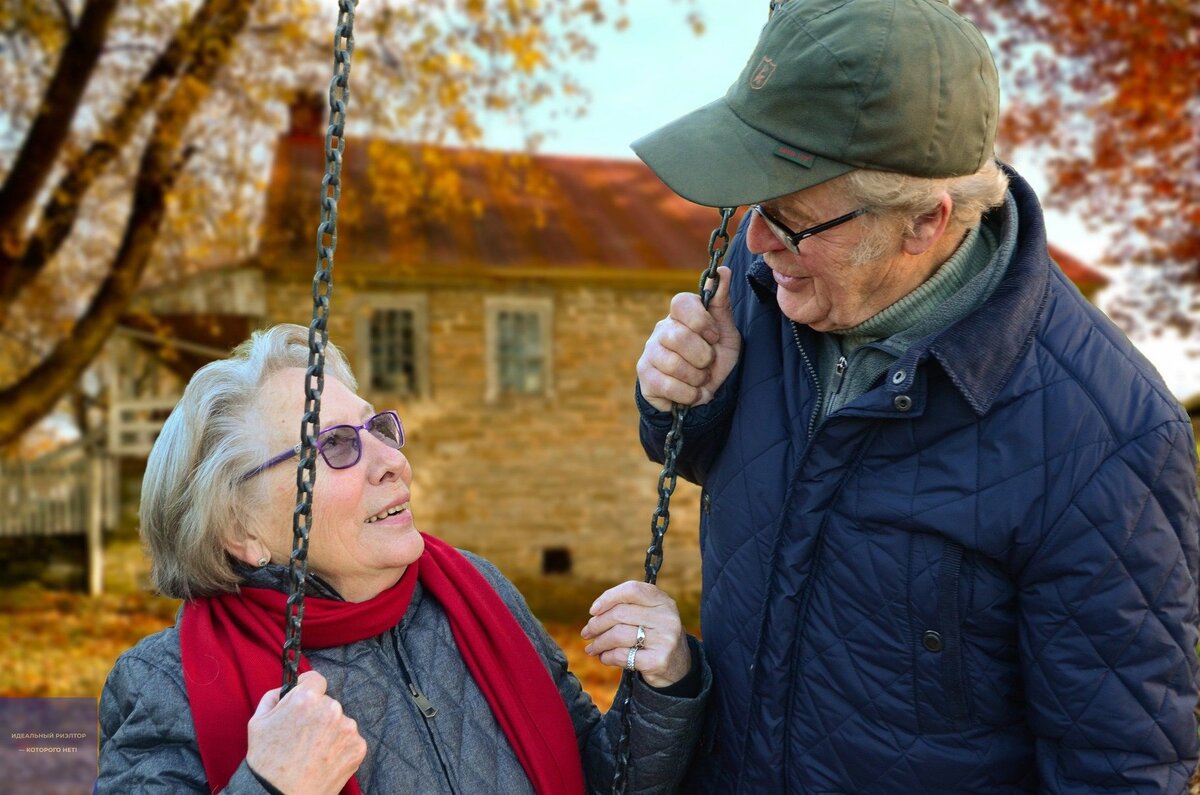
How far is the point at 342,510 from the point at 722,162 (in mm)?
967

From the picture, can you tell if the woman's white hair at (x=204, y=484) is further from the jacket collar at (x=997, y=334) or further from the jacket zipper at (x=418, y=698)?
the jacket collar at (x=997, y=334)

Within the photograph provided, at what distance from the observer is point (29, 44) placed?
9.66 meters

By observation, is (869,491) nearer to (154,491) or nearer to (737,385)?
(737,385)

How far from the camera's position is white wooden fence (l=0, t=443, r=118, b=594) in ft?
47.2

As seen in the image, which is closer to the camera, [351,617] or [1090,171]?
[351,617]

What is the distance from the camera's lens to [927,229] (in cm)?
175

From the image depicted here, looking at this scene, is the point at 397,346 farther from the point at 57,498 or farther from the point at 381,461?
the point at 381,461

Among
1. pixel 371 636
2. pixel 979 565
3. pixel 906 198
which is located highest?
pixel 906 198

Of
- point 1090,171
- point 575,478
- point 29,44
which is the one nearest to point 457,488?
point 575,478

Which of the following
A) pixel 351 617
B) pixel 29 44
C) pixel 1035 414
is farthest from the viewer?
pixel 29 44

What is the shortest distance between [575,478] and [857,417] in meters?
12.6

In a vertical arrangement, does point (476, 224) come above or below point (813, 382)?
above

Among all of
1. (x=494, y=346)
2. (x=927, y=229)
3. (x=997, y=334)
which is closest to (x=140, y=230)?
(x=494, y=346)

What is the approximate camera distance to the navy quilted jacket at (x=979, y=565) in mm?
1624
